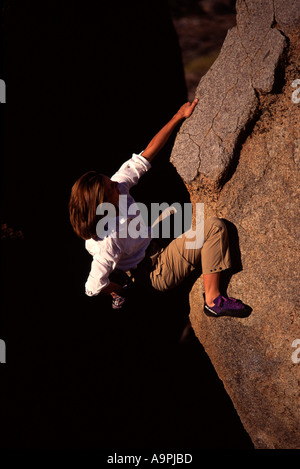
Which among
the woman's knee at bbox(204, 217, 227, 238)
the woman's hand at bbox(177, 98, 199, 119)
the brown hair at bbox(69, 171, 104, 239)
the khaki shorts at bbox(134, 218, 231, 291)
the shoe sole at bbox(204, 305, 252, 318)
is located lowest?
the shoe sole at bbox(204, 305, 252, 318)

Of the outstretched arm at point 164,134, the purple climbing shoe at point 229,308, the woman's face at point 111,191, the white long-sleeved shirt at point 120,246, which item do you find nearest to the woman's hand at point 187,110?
the outstretched arm at point 164,134

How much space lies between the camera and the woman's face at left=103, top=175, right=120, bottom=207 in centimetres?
161

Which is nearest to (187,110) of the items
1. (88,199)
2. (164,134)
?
(164,134)

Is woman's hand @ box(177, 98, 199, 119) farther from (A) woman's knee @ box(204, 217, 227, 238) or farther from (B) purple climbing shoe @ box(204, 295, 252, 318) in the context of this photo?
(B) purple climbing shoe @ box(204, 295, 252, 318)

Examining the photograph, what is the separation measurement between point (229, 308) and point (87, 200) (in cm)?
75

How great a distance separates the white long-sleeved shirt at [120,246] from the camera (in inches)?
65.2

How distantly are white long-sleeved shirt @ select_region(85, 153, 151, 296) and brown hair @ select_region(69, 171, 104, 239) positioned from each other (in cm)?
11

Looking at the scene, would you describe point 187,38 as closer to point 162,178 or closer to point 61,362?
point 162,178

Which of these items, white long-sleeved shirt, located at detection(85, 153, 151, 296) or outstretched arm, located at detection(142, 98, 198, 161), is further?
outstretched arm, located at detection(142, 98, 198, 161)

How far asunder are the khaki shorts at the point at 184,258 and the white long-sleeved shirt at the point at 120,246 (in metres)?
0.06

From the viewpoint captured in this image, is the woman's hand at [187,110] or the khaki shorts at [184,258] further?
the woman's hand at [187,110]

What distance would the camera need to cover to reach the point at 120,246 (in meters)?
1.74

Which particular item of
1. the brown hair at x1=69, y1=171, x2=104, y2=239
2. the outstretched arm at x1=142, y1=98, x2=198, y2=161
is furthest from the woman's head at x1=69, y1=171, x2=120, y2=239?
the outstretched arm at x1=142, y1=98, x2=198, y2=161

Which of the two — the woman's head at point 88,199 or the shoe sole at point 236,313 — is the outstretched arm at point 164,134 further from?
the shoe sole at point 236,313
